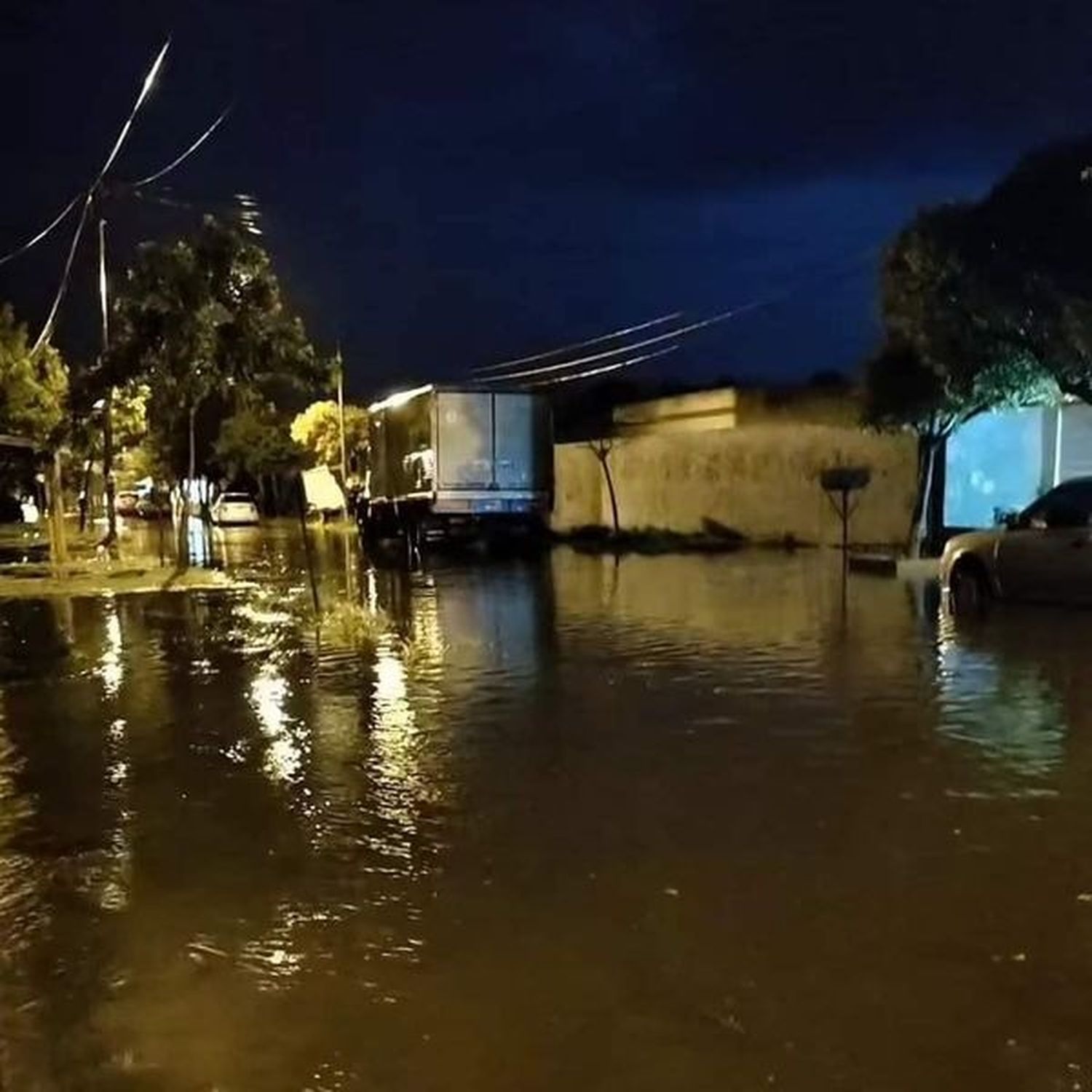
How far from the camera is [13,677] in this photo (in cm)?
1439

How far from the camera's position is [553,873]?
7113mm

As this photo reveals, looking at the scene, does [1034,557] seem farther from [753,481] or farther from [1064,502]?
[753,481]

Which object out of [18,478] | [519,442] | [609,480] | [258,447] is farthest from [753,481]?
[258,447]

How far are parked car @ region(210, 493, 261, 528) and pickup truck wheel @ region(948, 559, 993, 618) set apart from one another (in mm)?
43235

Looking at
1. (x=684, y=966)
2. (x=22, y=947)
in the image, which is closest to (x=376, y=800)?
(x=22, y=947)

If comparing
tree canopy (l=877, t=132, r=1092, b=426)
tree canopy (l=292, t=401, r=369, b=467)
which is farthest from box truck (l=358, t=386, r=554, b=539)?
tree canopy (l=292, t=401, r=369, b=467)

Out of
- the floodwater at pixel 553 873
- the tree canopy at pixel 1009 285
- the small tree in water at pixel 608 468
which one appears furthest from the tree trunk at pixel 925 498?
the small tree in water at pixel 608 468

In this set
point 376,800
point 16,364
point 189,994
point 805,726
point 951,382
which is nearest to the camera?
point 189,994

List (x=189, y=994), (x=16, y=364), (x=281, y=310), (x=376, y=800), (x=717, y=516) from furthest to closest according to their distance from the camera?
(x=16, y=364) < (x=717, y=516) < (x=281, y=310) < (x=376, y=800) < (x=189, y=994)

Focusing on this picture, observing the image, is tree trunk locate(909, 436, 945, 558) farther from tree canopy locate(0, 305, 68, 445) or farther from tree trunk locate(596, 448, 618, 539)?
tree canopy locate(0, 305, 68, 445)

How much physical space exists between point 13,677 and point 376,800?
275 inches

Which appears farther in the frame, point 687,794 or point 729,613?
point 729,613

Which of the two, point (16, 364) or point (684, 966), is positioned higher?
point (16, 364)

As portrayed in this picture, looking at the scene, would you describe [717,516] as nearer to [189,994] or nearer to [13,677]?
[13,677]
